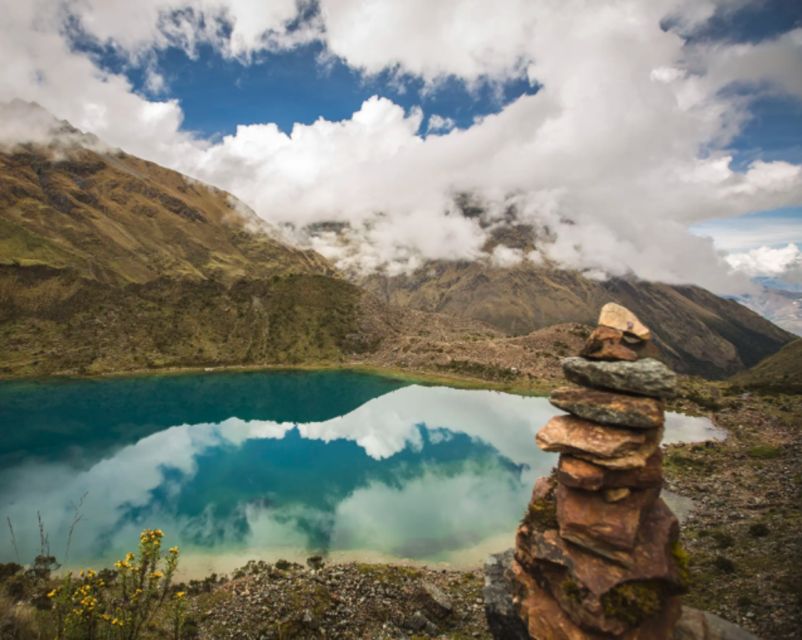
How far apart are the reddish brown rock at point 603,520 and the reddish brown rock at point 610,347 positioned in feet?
20.5

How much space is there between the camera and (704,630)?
784 inches

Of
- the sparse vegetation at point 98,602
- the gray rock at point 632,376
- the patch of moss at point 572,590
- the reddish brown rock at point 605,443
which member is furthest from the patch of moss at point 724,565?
the sparse vegetation at point 98,602

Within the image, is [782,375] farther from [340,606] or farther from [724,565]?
[340,606]

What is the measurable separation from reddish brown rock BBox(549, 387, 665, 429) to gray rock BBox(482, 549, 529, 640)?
11.1 m

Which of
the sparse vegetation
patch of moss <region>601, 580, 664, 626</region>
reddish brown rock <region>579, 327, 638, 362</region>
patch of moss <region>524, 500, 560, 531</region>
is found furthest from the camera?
patch of moss <region>524, 500, 560, 531</region>

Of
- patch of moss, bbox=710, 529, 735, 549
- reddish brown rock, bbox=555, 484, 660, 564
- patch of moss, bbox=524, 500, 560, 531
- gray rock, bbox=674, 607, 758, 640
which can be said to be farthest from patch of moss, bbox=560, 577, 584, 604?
patch of moss, bbox=710, 529, 735, 549

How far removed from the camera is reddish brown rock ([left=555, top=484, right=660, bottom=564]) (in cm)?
1945

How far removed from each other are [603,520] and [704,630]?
6631 mm

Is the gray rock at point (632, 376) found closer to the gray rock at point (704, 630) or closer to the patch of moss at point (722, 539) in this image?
the gray rock at point (704, 630)

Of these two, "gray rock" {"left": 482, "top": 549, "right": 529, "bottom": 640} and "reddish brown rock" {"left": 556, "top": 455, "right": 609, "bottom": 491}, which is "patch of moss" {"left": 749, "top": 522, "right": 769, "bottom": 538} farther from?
"reddish brown rock" {"left": 556, "top": 455, "right": 609, "bottom": 491}

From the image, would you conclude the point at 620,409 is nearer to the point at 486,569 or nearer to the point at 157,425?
the point at 486,569

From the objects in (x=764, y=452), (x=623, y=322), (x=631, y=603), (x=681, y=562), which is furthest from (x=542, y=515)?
→ (x=764, y=452)

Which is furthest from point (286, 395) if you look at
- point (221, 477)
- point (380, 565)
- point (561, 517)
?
point (561, 517)

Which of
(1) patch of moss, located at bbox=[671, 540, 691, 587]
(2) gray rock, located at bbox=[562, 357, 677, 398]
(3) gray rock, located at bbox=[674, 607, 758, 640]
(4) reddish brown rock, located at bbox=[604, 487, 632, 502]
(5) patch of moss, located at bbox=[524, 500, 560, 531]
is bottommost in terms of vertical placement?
(3) gray rock, located at bbox=[674, 607, 758, 640]
